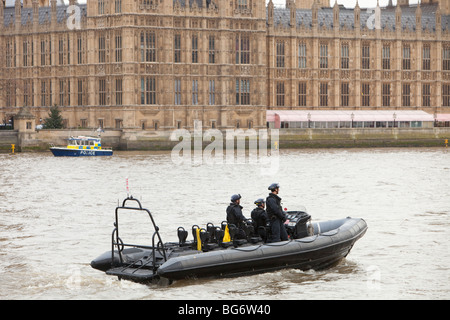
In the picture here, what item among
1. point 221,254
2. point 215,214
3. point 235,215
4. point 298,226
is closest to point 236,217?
point 235,215

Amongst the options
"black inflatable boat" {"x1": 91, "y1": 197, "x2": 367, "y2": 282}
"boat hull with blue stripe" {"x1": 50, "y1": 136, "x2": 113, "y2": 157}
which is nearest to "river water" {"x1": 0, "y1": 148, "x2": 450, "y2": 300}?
"black inflatable boat" {"x1": 91, "y1": 197, "x2": 367, "y2": 282}

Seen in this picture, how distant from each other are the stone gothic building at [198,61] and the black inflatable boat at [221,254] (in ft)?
191

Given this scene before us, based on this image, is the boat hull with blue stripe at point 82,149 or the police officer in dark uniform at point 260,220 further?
the boat hull with blue stripe at point 82,149

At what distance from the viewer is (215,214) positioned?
3672 cm

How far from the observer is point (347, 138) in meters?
85.6

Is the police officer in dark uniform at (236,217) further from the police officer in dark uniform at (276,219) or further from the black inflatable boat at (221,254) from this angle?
the police officer in dark uniform at (276,219)

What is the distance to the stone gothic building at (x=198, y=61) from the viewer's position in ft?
274

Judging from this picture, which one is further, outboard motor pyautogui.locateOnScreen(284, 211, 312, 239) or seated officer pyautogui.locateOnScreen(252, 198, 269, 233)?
outboard motor pyautogui.locateOnScreen(284, 211, 312, 239)

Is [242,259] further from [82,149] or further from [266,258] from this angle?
[82,149]

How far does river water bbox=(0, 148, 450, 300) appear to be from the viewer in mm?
23797

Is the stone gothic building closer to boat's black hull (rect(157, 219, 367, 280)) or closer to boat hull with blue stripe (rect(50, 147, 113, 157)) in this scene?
boat hull with blue stripe (rect(50, 147, 113, 157))

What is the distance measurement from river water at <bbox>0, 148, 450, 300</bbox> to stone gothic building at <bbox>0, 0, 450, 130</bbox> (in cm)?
1386

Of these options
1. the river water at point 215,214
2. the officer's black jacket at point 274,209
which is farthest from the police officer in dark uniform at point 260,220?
the river water at point 215,214
